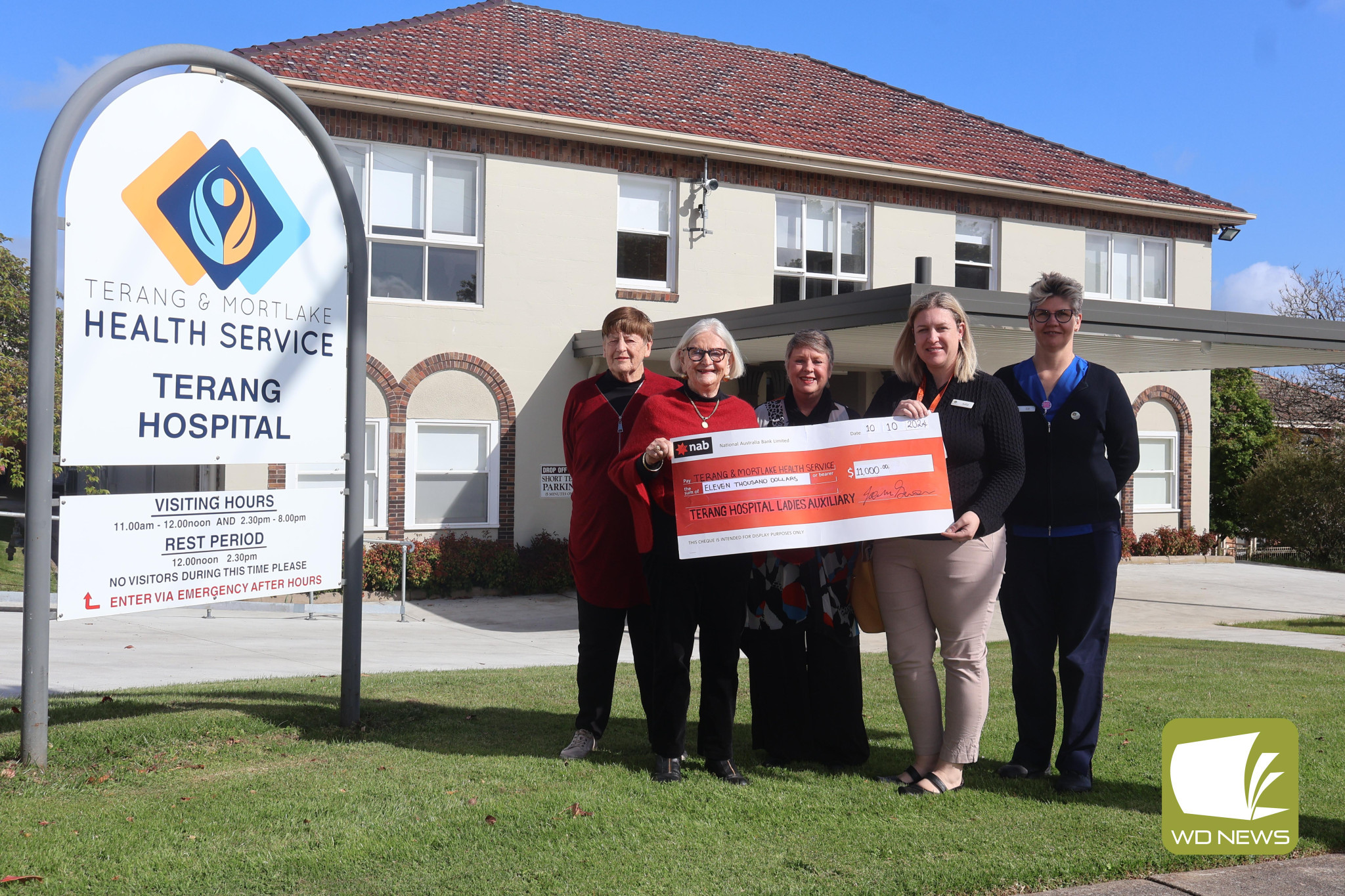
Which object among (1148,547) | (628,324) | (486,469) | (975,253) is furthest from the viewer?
(1148,547)

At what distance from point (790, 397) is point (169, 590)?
2964 mm

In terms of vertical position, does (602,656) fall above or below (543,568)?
above

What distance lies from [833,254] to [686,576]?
14034 millimetres

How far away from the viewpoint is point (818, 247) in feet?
58.0

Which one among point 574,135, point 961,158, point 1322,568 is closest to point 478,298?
point 574,135

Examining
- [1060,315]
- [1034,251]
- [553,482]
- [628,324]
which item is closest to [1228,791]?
[1060,315]

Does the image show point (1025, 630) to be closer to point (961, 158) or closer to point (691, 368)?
point (691, 368)

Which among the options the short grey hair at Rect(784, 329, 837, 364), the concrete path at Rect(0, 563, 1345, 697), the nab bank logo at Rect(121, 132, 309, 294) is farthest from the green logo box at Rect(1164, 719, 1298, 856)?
the concrete path at Rect(0, 563, 1345, 697)

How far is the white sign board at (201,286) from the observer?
4609 mm

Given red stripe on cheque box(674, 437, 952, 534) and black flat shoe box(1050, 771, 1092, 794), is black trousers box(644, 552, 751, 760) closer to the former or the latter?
red stripe on cheque box(674, 437, 952, 534)

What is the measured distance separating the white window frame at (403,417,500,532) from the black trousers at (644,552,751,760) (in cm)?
1091

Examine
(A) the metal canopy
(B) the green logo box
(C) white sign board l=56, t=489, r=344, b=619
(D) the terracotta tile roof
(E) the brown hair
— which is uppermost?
(D) the terracotta tile roof

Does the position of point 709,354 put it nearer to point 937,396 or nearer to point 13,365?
point 937,396

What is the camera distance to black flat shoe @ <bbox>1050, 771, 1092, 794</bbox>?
175 inches
